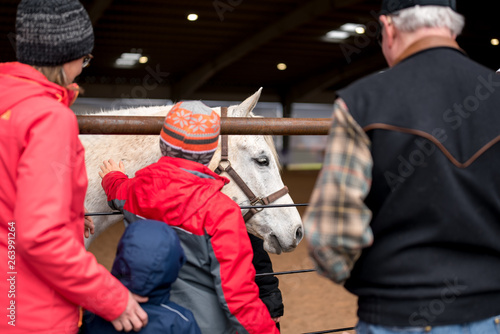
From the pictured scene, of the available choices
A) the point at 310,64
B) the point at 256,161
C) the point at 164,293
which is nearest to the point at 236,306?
the point at 164,293

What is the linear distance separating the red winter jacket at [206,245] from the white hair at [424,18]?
0.69 meters

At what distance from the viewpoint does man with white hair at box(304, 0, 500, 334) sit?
1.02m

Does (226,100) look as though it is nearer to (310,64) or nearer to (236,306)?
(310,64)

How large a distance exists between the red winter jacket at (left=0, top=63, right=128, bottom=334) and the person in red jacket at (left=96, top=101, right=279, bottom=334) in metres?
0.32

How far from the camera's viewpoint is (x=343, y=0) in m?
11.1

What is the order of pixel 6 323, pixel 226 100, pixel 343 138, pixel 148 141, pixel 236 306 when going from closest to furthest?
pixel 343 138 < pixel 6 323 < pixel 236 306 < pixel 148 141 < pixel 226 100

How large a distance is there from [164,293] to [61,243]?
1.12ft

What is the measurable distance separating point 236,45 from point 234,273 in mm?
14186

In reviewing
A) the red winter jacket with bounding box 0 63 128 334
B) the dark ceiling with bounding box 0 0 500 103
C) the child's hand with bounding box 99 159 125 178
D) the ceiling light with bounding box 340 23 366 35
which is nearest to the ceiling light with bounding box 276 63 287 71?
the dark ceiling with bounding box 0 0 500 103

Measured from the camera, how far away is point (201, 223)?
4.71 feet

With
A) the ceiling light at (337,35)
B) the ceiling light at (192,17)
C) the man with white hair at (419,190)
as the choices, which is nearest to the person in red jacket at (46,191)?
the man with white hair at (419,190)

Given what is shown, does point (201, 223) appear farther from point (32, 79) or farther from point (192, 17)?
point (192, 17)

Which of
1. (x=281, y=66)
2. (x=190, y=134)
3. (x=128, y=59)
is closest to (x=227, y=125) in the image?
(x=190, y=134)

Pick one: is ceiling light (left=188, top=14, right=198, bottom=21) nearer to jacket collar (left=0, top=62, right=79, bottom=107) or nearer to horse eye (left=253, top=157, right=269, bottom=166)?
horse eye (left=253, top=157, right=269, bottom=166)
